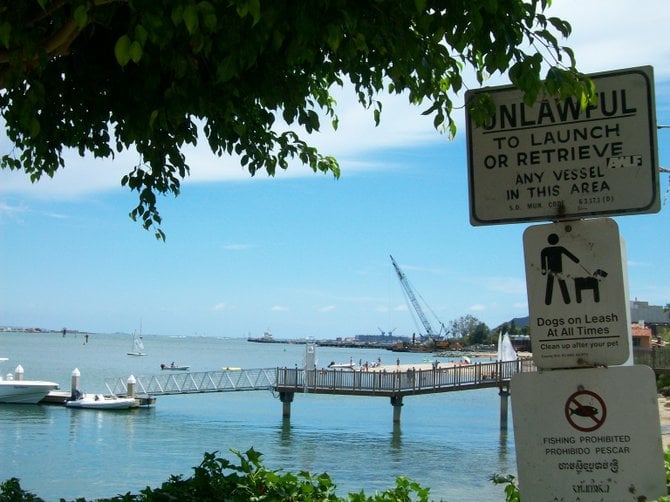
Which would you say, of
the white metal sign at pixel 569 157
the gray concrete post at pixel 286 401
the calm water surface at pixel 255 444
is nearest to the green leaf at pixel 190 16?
the white metal sign at pixel 569 157

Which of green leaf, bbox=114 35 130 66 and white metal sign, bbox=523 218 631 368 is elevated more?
green leaf, bbox=114 35 130 66

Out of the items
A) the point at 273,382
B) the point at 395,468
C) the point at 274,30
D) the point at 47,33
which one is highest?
the point at 47,33

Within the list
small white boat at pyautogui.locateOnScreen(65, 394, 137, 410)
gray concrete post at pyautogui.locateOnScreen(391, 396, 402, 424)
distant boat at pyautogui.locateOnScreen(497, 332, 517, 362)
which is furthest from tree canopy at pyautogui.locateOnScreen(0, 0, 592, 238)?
distant boat at pyautogui.locateOnScreen(497, 332, 517, 362)

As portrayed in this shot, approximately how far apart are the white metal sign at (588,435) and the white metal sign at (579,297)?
0.07 meters

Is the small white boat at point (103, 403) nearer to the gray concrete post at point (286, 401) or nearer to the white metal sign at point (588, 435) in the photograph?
the gray concrete post at point (286, 401)

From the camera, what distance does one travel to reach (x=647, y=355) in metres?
40.3

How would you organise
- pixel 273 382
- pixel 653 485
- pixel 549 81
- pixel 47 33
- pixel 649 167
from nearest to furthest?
pixel 653 485 < pixel 649 167 < pixel 549 81 < pixel 47 33 < pixel 273 382

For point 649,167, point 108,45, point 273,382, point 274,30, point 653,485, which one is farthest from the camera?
point 273,382

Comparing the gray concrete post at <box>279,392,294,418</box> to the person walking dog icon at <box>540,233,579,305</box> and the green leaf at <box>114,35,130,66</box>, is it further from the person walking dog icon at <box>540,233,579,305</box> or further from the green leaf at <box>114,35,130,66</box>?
the person walking dog icon at <box>540,233,579,305</box>

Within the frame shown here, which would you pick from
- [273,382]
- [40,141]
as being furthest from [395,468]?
[40,141]

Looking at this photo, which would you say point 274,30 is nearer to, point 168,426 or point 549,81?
point 549,81

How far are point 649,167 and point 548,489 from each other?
1.11m

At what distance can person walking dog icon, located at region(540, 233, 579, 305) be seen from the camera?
2.62 meters

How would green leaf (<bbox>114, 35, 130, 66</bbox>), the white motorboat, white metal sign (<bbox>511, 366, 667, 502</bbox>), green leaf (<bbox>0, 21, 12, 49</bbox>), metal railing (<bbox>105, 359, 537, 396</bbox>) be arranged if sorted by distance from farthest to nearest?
the white motorboat, metal railing (<bbox>105, 359, 537, 396</bbox>), green leaf (<bbox>0, 21, 12, 49</bbox>), green leaf (<bbox>114, 35, 130, 66</bbox>), white metal sign (<bbox>511, 366, 667, 502</bbox>)
